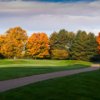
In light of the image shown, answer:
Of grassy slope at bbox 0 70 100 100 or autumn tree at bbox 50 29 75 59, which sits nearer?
grassy slope at bbox 0 70 100 100

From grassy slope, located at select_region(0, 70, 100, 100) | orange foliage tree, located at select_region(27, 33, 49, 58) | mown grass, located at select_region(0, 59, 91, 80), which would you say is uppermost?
orange foliage tree, located at select_region(27, 33, 49, 58)

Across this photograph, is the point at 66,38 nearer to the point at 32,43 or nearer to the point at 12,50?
the point at 32,43

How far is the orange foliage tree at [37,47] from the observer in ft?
246

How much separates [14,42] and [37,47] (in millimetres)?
5633

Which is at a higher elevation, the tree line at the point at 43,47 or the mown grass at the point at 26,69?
the tree line at the point at 43,47

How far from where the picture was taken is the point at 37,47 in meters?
75.3

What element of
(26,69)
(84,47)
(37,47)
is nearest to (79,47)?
(84,47)

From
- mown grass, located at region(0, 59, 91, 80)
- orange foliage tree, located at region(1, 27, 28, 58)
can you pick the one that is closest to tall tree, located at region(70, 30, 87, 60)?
orange foliage tree, located at region(1, 27, 28, 58)

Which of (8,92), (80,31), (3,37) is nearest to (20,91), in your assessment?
(8,92)

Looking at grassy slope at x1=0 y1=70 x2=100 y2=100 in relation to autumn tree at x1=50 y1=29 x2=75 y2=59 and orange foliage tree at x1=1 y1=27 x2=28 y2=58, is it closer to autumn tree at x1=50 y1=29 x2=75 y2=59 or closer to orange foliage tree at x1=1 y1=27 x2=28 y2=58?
orange foliage tree at x1=1 y1=27 x2=28 y2=58

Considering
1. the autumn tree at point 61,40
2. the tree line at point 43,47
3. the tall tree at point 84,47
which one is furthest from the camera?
the autumn tree at point 61,40

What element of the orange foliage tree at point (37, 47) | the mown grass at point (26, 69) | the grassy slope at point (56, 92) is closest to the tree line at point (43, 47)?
the orange foliage tree at point (37, 47)

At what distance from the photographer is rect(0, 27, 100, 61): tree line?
73438mm

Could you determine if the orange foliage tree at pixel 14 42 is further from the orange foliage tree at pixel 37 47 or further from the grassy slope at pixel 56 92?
the grassy slope at pixel 56 92
